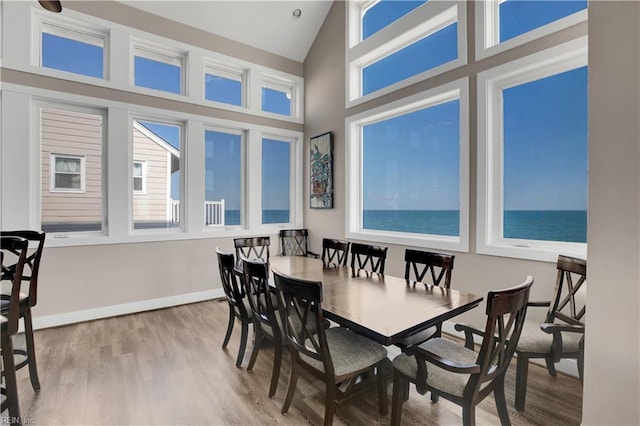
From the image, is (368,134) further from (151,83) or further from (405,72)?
(151,83)

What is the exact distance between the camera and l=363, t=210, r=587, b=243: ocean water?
256cm

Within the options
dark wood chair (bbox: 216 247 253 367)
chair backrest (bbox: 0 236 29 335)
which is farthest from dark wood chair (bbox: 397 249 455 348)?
chair backrest (bbox: 0 236 29 335)

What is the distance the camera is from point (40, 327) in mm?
3332

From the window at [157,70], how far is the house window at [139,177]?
1.04 m

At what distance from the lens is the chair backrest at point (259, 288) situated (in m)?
2.04

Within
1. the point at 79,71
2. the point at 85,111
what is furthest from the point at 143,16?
the point at 85,111

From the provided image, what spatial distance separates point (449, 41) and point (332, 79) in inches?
74.0

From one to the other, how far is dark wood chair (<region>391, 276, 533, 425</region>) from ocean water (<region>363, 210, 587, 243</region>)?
1393 mm

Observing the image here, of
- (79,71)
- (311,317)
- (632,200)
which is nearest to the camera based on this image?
(632,200)

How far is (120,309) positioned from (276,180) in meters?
2.88

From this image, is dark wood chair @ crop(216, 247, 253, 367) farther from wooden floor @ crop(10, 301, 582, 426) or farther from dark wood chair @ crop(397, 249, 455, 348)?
dark wood chair @ crop(397, 249, 455, 348)

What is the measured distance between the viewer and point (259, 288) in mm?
2127

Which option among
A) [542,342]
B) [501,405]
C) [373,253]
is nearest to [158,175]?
[373,253]

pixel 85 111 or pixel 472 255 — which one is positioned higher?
pixel 85 111
